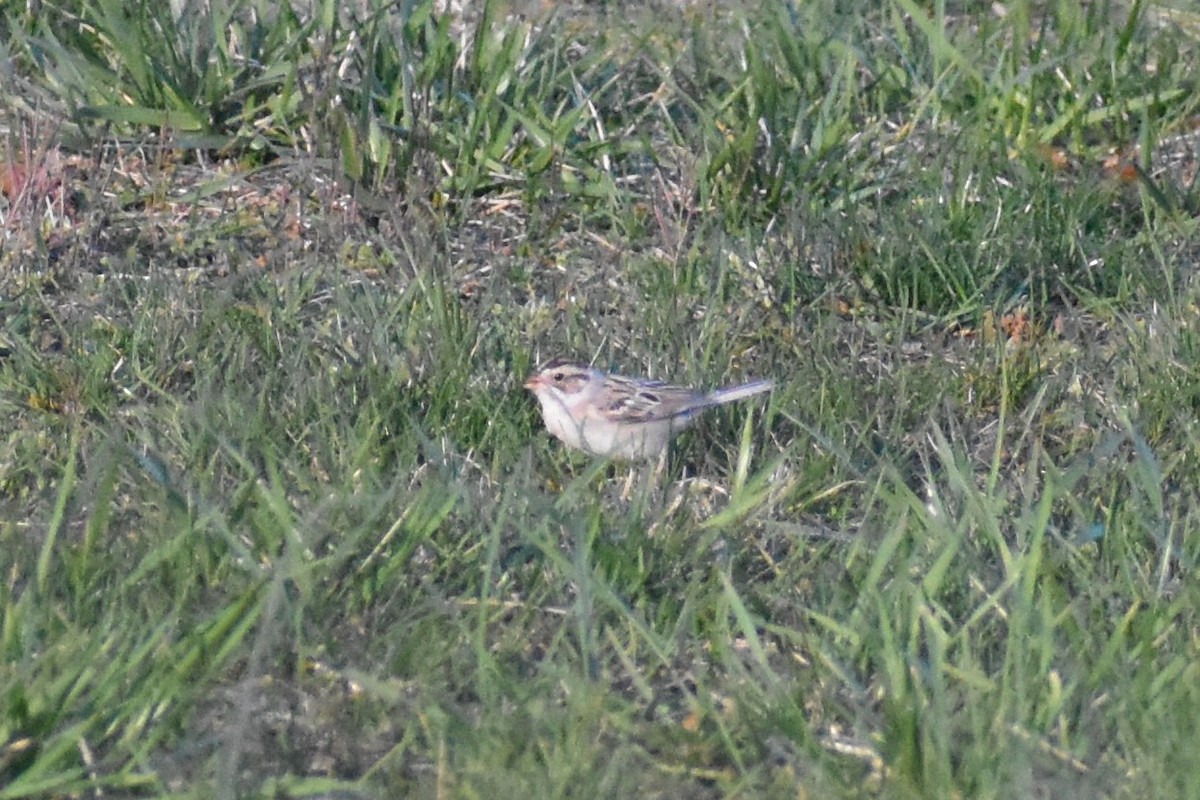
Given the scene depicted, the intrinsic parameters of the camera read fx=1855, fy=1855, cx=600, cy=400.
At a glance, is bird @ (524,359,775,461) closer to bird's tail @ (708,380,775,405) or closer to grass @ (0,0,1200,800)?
bird's tail @ (708,380,775,405)

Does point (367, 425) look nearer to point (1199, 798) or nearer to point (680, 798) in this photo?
point (680, 798)

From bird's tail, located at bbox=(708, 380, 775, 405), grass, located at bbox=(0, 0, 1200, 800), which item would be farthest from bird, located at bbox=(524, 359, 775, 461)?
grass, located at bbox=(0, 0, 1200, 800)

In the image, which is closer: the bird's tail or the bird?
the bird

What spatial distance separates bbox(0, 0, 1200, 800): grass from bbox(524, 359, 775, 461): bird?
0.10 m

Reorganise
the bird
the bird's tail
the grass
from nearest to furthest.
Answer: the grass → the bird → the bird's tail

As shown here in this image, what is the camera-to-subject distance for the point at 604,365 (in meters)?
5.75

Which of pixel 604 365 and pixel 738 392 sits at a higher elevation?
pixel 738 392

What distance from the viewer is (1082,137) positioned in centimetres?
677

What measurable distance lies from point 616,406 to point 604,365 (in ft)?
1.84

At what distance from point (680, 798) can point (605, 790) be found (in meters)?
0.20

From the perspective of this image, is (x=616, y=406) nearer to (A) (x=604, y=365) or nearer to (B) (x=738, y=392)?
(B) (x=738, y=392)

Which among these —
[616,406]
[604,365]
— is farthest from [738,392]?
[604,365]

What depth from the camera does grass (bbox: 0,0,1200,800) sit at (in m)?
3.57

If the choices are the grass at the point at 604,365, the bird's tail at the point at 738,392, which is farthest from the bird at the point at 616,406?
the grass at the point at 604,365
